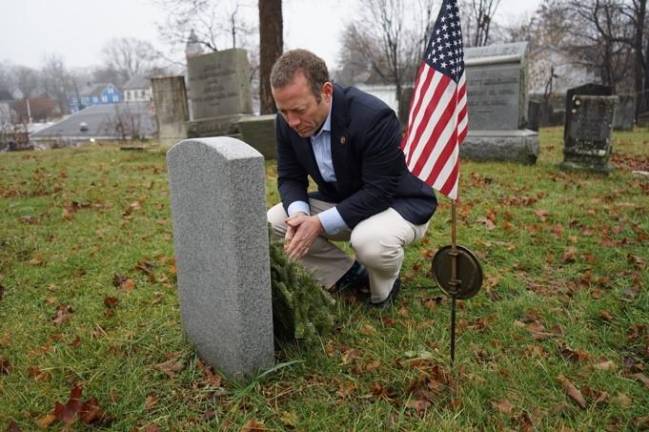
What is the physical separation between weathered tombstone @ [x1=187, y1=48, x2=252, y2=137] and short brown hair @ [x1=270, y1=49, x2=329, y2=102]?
8532 mm

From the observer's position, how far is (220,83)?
36.0 ft

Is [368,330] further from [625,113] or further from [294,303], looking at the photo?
[625,113]

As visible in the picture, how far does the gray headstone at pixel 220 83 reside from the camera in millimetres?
10742

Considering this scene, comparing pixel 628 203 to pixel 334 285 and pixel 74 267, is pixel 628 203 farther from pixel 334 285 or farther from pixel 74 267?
pixel 74 267

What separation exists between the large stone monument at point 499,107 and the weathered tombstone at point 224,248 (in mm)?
7282

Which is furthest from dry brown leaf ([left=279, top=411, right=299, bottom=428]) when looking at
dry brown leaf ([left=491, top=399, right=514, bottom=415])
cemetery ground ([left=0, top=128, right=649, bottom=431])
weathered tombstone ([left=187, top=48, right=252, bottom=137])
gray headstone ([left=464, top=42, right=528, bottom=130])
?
weathered tombstone ([left=187, top=48, right=252, bottom=137])

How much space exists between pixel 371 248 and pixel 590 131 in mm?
6252

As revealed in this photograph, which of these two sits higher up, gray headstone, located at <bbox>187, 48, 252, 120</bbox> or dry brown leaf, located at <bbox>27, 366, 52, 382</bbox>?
gray headstone, located at <bbox>187, 48, 252, 120</bbox>

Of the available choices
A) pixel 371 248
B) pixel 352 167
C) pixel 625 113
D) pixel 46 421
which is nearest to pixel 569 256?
pixel 371 248

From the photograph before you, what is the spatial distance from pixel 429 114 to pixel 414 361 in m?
1.19

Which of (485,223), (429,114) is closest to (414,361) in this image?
(429,114)

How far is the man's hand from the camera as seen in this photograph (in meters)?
2.56

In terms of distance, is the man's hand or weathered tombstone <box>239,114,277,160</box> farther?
weathered tombstone <box>239,114,277,160</box>

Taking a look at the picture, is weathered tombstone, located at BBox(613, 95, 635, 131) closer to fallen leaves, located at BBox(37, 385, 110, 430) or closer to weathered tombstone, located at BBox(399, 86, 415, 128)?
weathered tombstone, located at BBox(399, 86, 415, 128)
